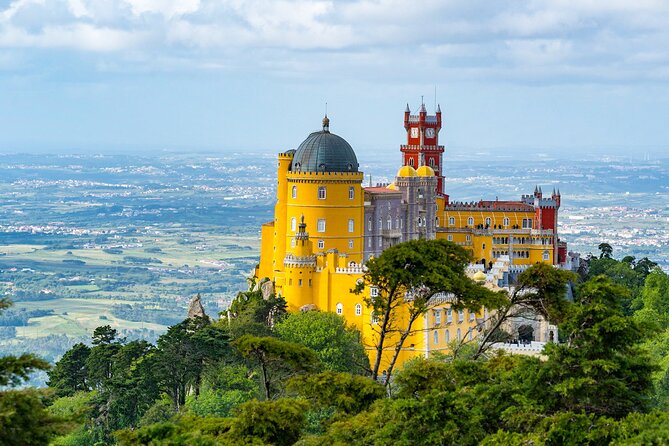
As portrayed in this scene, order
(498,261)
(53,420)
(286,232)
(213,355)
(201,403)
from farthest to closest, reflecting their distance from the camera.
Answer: (498,261)
(286,232)
(213,355)
(201,403)
(53,420)

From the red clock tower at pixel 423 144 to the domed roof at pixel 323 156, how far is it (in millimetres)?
26315

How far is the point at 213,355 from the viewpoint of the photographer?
7325 cm

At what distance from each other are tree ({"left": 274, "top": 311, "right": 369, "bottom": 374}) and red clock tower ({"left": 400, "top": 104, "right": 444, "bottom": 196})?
3772 cm

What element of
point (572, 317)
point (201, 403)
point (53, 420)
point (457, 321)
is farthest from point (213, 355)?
point (53, 420)

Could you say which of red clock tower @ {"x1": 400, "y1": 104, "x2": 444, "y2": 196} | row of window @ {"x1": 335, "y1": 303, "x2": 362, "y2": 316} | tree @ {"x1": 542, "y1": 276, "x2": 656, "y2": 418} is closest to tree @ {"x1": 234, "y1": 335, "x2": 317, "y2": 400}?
tree @ {"x1": 542, "y1": 276, "x2": 656, "y2": 418}

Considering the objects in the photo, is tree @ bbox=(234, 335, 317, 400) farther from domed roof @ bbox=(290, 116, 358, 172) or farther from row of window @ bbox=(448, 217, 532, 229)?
row of window @ bbox=(448, 217, 532, 229)

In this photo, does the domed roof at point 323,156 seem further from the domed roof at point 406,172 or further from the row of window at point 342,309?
the row of window at point 342,309

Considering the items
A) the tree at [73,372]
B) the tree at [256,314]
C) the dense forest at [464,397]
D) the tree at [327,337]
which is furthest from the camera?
the tree at [256,314]

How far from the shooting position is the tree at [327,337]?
7425cm

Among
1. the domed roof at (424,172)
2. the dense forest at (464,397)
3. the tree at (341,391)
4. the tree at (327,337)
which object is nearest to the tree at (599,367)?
the dense forest at (464,397)

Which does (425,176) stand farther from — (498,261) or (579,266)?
(579,266)

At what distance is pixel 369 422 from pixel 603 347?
7.08 m

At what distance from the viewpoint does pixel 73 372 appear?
78.3 m

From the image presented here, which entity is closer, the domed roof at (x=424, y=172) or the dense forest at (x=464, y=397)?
the dense forest at (x=464, y=397)
